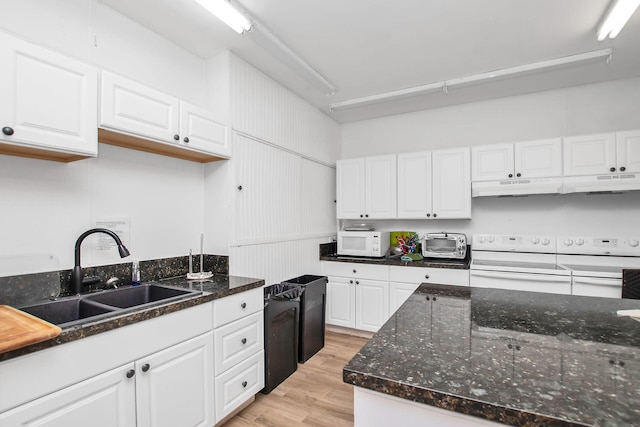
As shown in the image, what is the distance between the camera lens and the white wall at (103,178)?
160 cm

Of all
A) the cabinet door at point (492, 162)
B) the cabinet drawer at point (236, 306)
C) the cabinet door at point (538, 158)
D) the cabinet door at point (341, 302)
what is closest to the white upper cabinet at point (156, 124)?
the cabinet drawer at point (236, 306)

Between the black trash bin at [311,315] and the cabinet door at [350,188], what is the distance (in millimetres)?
1011

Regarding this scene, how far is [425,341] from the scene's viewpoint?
99cm

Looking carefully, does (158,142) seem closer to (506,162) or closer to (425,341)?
(425,341)

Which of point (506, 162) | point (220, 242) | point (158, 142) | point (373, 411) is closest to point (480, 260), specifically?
point (506, 162)

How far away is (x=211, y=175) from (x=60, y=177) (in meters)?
1.00

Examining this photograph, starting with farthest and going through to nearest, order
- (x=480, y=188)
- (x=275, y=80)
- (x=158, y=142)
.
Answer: (x=480, y=188)
(x=275, y=80)
(x=158, y=142)

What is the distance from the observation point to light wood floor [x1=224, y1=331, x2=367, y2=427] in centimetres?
202

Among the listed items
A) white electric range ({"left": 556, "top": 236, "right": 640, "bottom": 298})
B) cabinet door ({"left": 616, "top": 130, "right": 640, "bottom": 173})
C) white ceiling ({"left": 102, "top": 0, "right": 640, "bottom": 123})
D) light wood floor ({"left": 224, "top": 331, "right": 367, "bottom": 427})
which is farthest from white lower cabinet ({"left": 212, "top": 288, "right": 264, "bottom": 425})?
cabinet door ({"left": 616, "top": 130, "right": 640, "bottom": 173})

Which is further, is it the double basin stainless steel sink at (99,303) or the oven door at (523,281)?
the oven door at (523,281)

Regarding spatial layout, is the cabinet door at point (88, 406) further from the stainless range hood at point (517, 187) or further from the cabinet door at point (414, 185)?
Result: the stainless range hood at point (517, 187)

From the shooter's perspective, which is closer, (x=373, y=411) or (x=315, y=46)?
(x=373, y=411)

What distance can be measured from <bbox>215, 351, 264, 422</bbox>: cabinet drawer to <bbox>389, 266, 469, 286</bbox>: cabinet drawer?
66.6 inches

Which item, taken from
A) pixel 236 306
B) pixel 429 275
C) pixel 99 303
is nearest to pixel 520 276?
pixel 429 275
